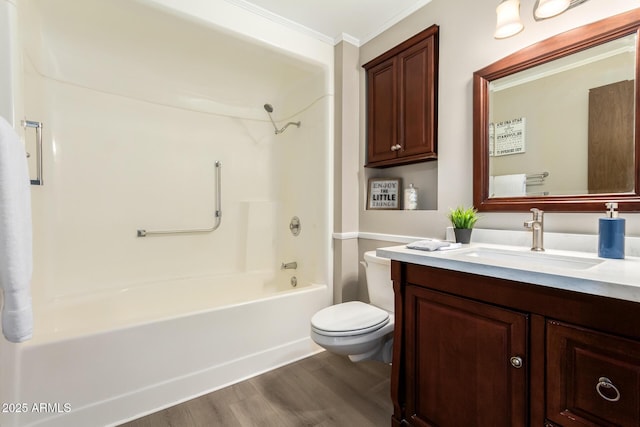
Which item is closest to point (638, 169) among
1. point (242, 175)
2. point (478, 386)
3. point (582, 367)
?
point (582, 367)

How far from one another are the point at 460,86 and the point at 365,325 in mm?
1438

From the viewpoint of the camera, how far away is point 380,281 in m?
1.79

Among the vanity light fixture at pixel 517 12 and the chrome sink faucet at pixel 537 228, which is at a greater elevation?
the vanity light fixture at pixel 517 12

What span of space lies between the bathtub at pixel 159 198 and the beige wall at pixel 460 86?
2.16 ft

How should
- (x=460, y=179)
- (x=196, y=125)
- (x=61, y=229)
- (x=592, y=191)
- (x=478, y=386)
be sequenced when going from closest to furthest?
1. (x=478, y=386)
2. (x=592, y=191)
3. (x=460, y=179)
4. (x=61, y=229)
5. (x=196, y=125)

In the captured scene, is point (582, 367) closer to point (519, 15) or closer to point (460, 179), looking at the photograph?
point (460, 179)

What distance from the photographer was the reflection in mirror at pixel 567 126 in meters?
1.14

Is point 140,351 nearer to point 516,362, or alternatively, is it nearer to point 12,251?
point 12,251

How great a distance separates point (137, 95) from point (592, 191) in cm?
288

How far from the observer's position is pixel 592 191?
1198mm

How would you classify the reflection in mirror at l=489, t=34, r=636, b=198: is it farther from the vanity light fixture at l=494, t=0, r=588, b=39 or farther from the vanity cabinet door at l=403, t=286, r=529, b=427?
the vanity cabinet door at l=403, t=286, r=529, b=427

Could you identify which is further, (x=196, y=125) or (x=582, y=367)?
(x=196, y=125)

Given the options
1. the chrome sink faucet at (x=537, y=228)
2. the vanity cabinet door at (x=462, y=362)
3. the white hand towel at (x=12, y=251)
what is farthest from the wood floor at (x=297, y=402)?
the chrome sink faucet at (x=537, y=228)

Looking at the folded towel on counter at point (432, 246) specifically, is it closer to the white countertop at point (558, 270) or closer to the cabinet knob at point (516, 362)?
the white countertop at point (558, 270)
